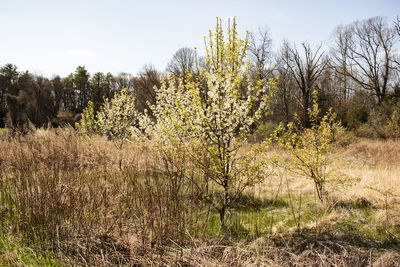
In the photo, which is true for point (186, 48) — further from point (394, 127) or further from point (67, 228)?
point (67, 228)

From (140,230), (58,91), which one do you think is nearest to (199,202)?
(140,230)

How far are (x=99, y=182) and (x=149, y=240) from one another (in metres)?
1.27

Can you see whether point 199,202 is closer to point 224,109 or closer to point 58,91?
point 224,109

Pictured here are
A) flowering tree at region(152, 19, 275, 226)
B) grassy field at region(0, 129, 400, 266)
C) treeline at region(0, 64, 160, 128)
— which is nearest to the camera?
grassy field at region(0, 129, 400, 266)

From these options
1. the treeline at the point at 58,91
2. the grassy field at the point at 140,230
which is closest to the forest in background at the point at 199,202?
the grassy field at the point at 140,230

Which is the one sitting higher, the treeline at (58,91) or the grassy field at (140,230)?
the treeline at (58,91)

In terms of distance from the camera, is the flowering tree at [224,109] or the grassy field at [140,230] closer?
the grassy field at [140,230]

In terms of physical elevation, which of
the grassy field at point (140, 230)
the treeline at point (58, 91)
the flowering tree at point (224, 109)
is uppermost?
the treeline at point (58, 91)

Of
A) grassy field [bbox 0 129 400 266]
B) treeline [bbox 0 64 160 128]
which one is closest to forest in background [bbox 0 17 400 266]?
grassy field [bbox 0 129 400 266]

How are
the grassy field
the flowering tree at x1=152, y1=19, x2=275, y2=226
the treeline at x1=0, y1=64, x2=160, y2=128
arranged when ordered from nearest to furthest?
the grassy field, the flowering tree at x1=152, y1=19, x2=275, y2=226, the treeline at x1=0, y1=64, x2=160, y2=128

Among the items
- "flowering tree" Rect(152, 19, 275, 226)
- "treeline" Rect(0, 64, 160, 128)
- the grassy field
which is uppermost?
"treeline" Rect(0, 64, 160, 128)

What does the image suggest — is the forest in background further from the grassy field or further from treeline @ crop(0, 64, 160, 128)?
treeline @ crop(0, 64, 160, 128)

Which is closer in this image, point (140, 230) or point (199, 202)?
point (140, 230)

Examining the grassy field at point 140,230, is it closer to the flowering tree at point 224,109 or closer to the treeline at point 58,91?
the flowering tree at point 224,109
